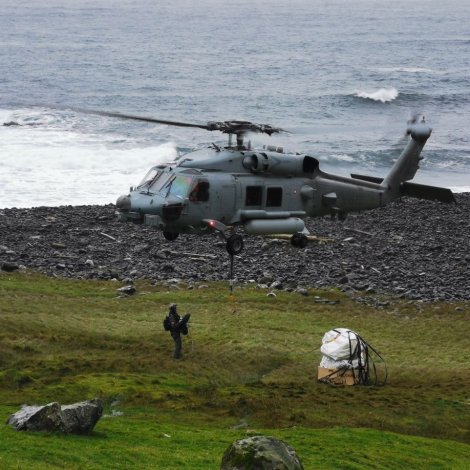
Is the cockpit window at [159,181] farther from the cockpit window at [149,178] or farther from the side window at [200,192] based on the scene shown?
the side window at [200,192]

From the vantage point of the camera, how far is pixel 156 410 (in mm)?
26734

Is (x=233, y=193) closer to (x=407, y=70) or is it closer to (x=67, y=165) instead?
(x=67, y=165)

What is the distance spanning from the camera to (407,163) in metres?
35.9

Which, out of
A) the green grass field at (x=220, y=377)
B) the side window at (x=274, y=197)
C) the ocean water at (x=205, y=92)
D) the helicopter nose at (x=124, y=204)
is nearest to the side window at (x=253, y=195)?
the side window at (x=274, y=197)

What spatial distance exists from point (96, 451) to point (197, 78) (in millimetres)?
107913

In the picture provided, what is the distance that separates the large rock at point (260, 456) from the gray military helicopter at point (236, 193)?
1201cm

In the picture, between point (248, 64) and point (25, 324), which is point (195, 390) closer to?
point (25, 324)

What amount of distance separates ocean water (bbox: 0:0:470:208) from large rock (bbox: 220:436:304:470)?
15316 millimetres

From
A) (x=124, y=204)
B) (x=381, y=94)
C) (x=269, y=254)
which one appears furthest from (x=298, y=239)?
(x=381, y=94)

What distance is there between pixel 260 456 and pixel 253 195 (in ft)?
46.5

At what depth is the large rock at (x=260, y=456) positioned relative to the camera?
18.0 m

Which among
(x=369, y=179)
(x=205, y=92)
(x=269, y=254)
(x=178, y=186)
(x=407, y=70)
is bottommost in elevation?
(x=269, y=254)

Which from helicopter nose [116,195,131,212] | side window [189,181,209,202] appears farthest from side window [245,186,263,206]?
helicopter nose [116,195,131,212]

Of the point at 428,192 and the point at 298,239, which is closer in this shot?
the point at 298,239
